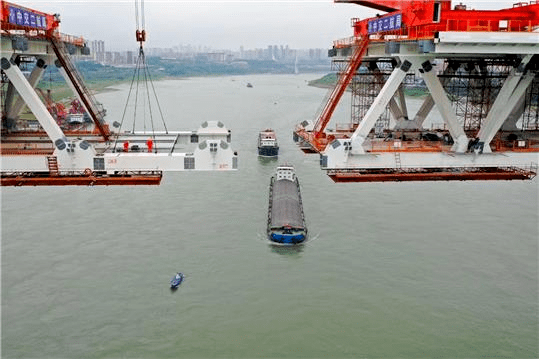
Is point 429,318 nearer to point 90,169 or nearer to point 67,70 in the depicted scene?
point 90,169

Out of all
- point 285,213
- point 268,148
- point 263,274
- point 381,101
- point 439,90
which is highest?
point 439,90

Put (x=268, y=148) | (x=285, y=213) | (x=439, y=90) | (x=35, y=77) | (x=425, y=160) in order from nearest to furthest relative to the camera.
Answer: (x=439, y=90), (x=425, y=160), (x=35, y=77), (x=285, y=213), (x=268, y=148)

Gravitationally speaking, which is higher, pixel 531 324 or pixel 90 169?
pixel 90 169

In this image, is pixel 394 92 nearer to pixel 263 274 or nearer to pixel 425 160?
pixel 425 160

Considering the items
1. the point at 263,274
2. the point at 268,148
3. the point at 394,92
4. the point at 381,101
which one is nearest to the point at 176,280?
the point at 263,274

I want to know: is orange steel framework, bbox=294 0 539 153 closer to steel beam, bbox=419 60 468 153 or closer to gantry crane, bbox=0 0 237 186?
steel beam, bbox=419 60 468 153

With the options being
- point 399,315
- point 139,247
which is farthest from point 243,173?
point 399,315
